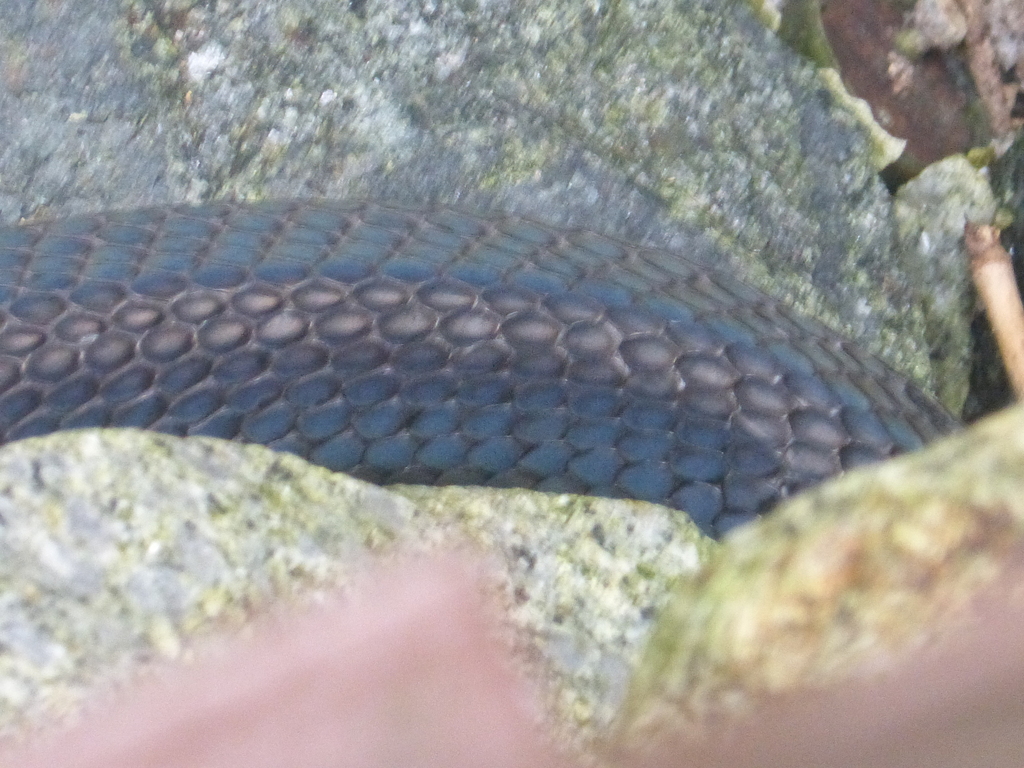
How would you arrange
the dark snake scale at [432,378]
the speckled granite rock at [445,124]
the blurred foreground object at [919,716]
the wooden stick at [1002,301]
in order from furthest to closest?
the wooden stick at [1002,301] → the speckled granite rock at [445,124] → the dark snake scale at [432,378] → the blurred foreground object at [919,716]

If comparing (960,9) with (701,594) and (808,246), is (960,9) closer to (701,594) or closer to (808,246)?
(808,246)

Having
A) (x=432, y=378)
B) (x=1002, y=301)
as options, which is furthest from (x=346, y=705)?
(x=1002, y=301)

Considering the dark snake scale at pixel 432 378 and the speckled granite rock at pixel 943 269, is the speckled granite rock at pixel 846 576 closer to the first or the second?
the dark snake scale at pixel 432 378

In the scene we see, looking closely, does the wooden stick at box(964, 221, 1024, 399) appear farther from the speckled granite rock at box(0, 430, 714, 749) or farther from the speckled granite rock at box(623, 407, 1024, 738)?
the speckled granite rock at box(623, 407, 1024, 738)

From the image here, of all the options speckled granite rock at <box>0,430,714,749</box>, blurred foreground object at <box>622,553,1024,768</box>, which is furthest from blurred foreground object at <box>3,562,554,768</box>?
speckled granite rock at <box>0,430,714,749</box>

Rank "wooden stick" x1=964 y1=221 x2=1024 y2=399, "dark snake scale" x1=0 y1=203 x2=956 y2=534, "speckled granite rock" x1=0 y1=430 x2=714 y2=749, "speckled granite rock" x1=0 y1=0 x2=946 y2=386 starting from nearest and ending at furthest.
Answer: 1. "speckled granite rock" x1=0 y1=430 x2=714 y2=749
2. "dark snake scale" x1=0 y1=203 x2=956 y2=534
3. "speckled granite rock" x1=0 y1=0 x2=946 y2=386
4. "wooden stick" x1=964 y1=221 x2=1024 y2=399

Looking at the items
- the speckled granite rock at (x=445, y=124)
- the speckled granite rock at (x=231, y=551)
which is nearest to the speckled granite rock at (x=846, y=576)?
the speckled granite rock at (x=231, y=551)

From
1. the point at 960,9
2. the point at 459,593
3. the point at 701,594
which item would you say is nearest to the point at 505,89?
the point at 960,9
